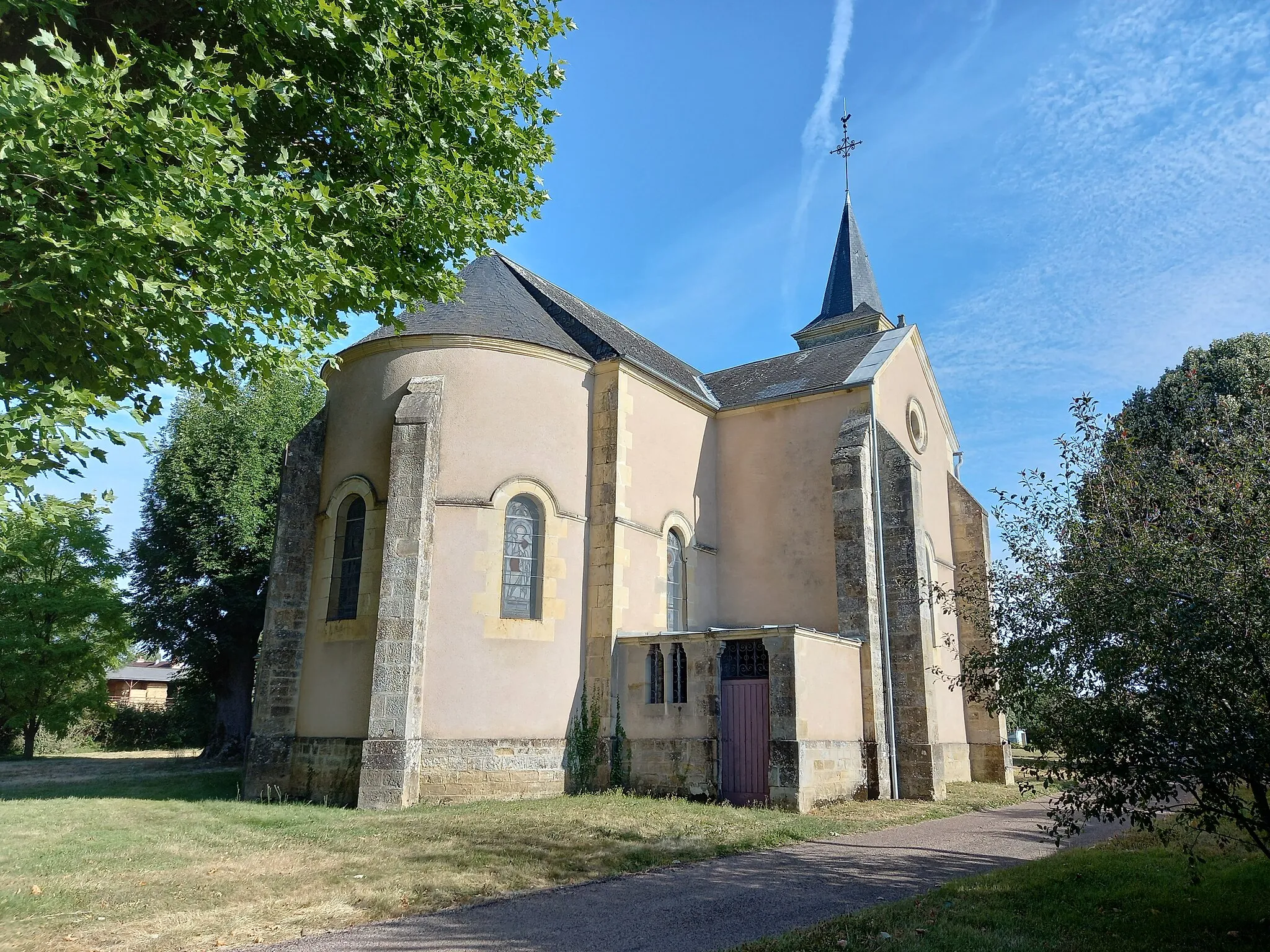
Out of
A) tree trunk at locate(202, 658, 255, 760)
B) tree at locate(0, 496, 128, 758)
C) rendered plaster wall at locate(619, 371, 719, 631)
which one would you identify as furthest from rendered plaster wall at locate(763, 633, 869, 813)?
tree at locate(0, 496, 128, 758)

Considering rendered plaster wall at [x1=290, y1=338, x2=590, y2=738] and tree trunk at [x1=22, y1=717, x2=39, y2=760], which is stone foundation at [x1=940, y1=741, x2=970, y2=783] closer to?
rendered plaster wall at [x1=290, y1=338, x2=590, y2=738]

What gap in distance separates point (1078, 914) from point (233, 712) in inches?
913

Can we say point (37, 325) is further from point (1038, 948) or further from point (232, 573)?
point (232, 573)

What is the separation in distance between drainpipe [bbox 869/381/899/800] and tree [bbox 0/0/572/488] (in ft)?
31.9

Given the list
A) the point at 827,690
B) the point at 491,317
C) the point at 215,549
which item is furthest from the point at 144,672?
the point at 827,690

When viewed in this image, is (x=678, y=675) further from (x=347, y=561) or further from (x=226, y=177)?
(x=226, y=177)

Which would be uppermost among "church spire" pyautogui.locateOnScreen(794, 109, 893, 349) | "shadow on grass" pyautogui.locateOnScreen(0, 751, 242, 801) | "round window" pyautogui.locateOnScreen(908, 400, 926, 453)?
"church spire" pyautogui.locateOnScreen(794, 109, 893, 349)

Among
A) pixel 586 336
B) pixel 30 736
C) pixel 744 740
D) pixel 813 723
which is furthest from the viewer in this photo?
pixel 30 736

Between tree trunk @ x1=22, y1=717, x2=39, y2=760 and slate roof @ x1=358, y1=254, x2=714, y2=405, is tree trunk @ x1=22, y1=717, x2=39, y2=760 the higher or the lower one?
the lower one

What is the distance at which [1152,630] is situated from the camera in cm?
562

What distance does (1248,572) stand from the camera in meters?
5.46

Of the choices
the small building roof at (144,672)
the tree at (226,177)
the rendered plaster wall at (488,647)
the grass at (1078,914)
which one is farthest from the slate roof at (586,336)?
the small building roof at (144,672)

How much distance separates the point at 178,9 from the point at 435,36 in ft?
7.64

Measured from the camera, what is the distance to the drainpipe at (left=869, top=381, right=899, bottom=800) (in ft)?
51.6
